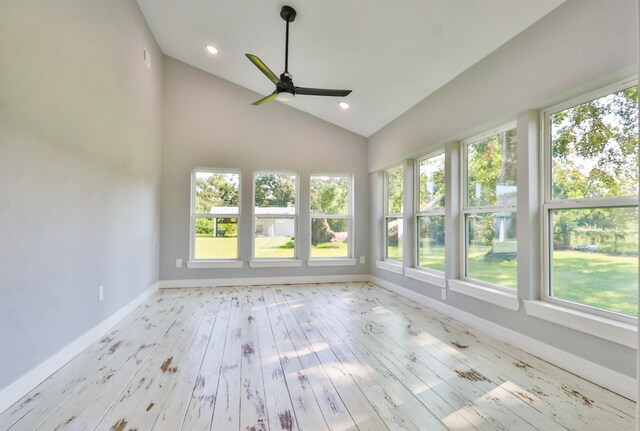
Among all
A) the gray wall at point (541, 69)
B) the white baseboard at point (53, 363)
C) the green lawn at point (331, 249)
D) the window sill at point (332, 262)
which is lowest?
the white baseboard at point (53, 363)

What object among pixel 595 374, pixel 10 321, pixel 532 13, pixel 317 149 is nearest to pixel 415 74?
pixel 532 13

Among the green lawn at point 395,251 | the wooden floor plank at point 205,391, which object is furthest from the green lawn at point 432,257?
the wooden floor plank at point 205,391

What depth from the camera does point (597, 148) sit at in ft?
7.33

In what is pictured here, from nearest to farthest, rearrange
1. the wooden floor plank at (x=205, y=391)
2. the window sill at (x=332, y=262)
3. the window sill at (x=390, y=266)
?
1. the wooden floor plank at (x=205, y=391)
2. the window sill at (x=390, y=266)
3. the window sill at (x=332, y=262)

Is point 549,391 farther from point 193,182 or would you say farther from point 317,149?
point 193,182

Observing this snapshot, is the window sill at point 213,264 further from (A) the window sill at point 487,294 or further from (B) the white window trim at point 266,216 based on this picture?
(A) the window sill at point 487,294

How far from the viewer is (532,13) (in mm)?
2393

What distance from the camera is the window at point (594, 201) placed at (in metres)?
2.04

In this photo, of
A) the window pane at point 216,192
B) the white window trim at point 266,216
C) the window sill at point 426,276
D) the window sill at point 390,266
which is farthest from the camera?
the white window trim at point 266,216

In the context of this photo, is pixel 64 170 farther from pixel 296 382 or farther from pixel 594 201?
pixel 594 201

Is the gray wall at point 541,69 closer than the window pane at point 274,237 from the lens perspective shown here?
Yes

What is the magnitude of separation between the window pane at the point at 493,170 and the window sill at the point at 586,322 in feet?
3.18

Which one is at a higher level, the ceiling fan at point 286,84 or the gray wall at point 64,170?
the ceiling fan at point 286,84

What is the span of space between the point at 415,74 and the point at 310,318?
9.89ft
